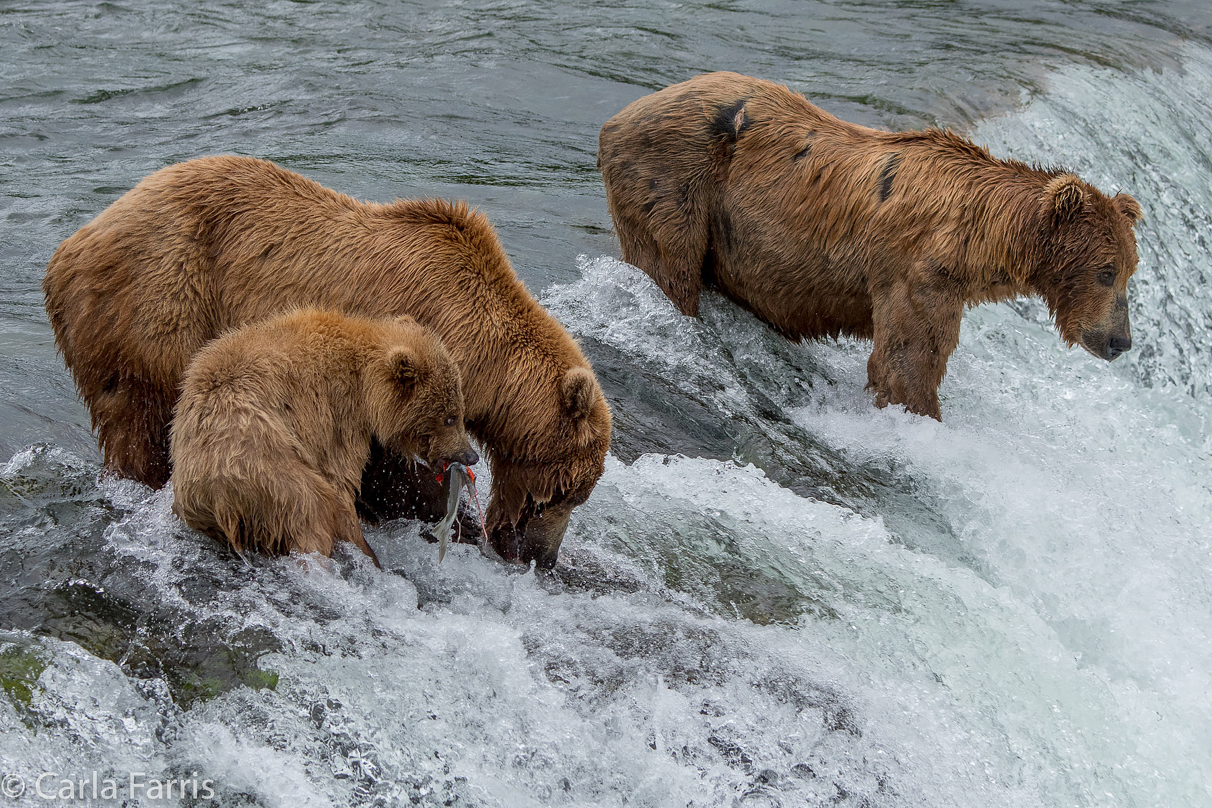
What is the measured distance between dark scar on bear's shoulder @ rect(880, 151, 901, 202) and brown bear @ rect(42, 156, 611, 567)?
2604 mm

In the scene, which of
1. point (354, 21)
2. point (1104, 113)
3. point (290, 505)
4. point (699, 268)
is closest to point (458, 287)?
point (290, 505)

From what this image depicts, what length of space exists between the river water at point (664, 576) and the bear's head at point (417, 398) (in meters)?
0.51

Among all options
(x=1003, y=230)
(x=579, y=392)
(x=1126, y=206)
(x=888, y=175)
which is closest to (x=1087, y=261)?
(x=1126, y=206)

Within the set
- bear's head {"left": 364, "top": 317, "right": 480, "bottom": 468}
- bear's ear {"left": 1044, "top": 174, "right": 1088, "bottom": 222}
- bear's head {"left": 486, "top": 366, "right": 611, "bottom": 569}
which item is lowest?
bear's head {"left": 486, "top": 366, "right": 611, "bottom": 569}

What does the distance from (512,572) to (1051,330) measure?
5.51 meters

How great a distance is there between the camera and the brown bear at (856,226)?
629cm

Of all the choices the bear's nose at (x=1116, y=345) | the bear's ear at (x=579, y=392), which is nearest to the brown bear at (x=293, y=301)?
the bear's ear at (x=579, y=392)

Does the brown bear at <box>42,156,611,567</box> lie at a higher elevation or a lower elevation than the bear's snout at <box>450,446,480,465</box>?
higher

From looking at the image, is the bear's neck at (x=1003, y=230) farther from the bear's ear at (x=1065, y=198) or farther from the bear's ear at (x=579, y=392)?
the bear's ear at (x=579, y=392)

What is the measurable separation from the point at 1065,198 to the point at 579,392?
3.16 metres

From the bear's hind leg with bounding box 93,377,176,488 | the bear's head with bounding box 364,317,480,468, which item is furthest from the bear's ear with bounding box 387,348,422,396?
the bear's hind leg with bounding box 93,377,176,488

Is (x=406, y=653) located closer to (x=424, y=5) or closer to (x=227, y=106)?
(x=227, y=106)

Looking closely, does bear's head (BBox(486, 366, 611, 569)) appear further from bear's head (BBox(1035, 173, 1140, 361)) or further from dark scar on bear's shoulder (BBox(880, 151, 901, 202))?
bear's head (BBox(1035, 173, 1140, 361))

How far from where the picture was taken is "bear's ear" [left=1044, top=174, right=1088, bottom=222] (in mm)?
6125
